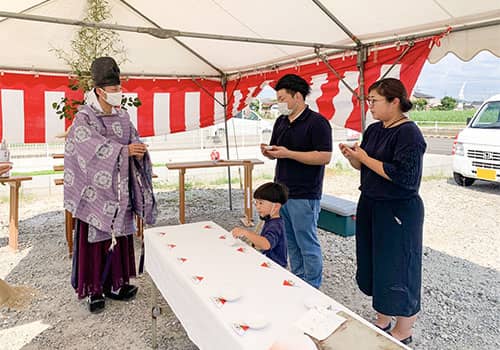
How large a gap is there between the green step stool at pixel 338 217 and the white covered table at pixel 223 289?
2422 millimetres

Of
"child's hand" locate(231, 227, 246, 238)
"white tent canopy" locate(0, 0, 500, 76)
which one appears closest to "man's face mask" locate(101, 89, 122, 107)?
"white tent canopy" locate(0, 0, 500, 76)

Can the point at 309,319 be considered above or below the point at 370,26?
below

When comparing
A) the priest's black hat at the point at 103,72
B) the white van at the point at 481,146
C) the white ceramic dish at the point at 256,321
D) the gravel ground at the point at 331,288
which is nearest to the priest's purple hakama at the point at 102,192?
the priest's black hat at the point at 103,72

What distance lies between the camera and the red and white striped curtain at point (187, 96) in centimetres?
278

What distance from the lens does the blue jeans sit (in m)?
2.06

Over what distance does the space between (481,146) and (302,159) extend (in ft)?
17.1

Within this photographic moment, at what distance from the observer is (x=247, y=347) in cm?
86

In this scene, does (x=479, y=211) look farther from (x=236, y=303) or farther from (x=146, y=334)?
(x=236, y=303)

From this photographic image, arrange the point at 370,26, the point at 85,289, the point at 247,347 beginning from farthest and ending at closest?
the point at 370,26
the point at 85,289
the point at 247,347

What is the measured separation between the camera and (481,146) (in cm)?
592

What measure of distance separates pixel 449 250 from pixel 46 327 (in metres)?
3.45

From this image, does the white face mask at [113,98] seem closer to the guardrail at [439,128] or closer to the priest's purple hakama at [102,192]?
the priest's purple hakama at [102,192]

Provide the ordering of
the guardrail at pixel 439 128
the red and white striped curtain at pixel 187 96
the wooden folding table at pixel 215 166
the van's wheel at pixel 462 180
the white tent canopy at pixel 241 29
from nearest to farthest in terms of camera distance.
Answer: the white tent canopy at pixel 241 29, the red and white striped curtain at pixel 187 96, the wooden folding table at pixel 215 166, the van's wheel at pixel 462 180, the guardrail at pixel 439 128

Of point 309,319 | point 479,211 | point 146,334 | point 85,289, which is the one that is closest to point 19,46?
point 85,289
